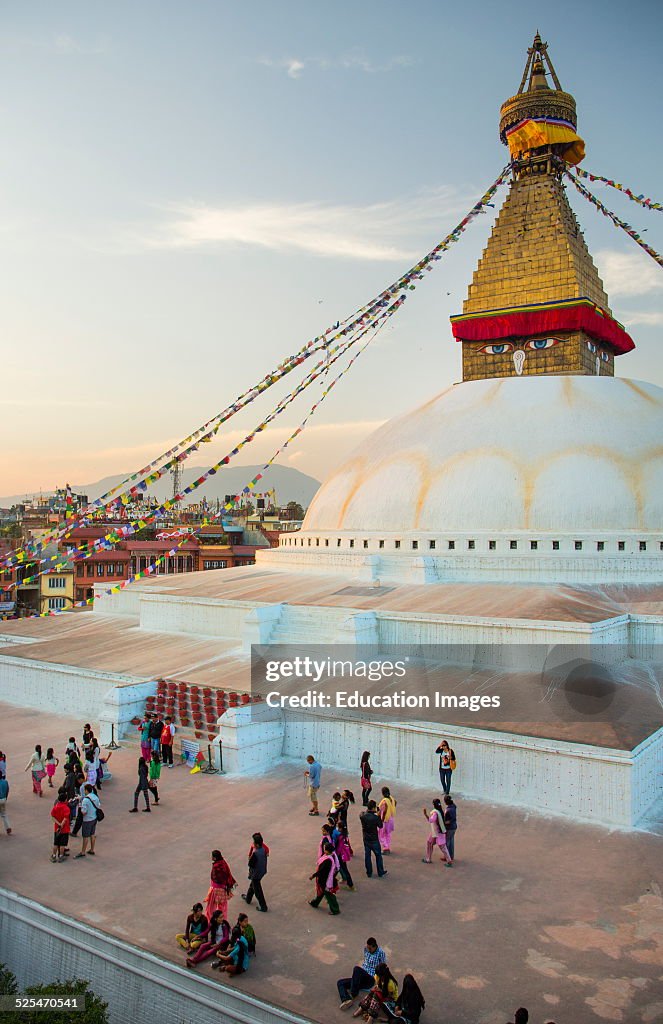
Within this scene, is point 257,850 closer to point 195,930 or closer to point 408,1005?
point 195,930

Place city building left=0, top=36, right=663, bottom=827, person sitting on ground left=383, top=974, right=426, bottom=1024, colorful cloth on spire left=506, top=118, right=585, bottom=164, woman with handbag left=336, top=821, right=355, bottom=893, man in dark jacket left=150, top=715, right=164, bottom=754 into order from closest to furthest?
person sitting on ground left=383, top=974, right=426, bottom=1024 < woman with handbag left=336, top=821, right=355, bottom=893 < city building left=0, top=36, right=663, bottom=827 < man in dark jacket left=150, top=715, right=164, bottom=754 < colorful cloth on spire left=506, top=118, right=585, bottom=164

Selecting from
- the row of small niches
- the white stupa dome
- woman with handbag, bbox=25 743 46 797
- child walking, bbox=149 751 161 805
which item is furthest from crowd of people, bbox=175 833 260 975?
the row of small niches

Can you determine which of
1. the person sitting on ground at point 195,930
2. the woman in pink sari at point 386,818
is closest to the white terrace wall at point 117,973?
the person sitting on ground at point 195,930

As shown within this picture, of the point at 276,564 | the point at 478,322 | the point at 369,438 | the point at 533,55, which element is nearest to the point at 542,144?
the point at 533,55

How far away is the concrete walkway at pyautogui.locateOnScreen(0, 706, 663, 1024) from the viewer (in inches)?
211

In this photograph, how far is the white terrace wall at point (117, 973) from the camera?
5309 millimetres

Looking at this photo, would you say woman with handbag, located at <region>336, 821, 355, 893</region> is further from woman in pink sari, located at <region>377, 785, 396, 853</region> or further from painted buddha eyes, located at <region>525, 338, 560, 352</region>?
painted buddha eyes, located at <region>525, 338, 560, 352</region>

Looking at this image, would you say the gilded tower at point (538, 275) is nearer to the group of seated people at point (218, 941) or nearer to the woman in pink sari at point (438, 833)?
the woman in pink sari at point (438, 833)

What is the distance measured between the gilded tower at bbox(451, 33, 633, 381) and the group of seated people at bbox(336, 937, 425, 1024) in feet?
52.1

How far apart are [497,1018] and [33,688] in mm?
10454

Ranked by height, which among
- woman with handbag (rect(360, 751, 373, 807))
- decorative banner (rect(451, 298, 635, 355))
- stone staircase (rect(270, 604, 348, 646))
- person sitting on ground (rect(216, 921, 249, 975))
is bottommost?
person sitting on ground (rect(216, 921, 249, 975))

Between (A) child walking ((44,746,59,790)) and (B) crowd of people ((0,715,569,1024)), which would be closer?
(B) crowd of people ((0,715,569,1024))

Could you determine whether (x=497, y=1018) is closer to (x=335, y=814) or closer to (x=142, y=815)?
(x=335, y=814)

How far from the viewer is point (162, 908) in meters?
6.48
